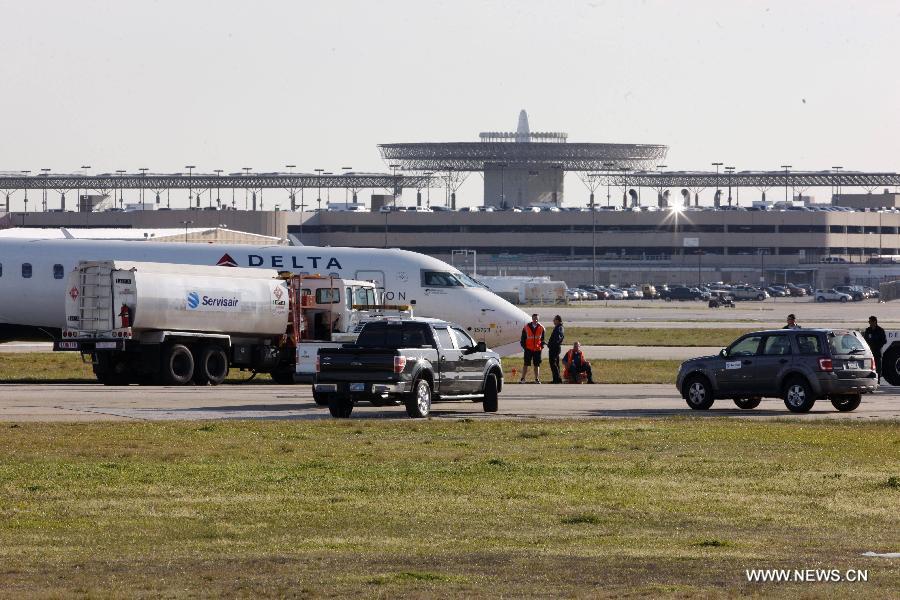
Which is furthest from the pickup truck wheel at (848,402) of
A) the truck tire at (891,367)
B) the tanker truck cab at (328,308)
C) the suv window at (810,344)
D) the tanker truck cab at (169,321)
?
the tanker truck cab at (169,321)

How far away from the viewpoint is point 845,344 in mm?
34656

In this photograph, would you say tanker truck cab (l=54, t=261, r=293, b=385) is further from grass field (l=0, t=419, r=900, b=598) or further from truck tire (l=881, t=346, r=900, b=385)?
truck tire (l=881, t=346, r=900, b=385)

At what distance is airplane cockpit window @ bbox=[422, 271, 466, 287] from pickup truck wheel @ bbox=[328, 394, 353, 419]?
66.6 ft

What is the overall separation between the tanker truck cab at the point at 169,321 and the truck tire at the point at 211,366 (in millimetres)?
27

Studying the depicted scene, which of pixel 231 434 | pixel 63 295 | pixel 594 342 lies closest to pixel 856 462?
pixel 231 434

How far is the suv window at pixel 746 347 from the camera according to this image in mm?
35156

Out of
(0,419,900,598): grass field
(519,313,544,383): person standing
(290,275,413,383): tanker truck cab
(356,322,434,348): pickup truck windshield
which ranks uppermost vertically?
(290,275,413,383): tanker truck cab

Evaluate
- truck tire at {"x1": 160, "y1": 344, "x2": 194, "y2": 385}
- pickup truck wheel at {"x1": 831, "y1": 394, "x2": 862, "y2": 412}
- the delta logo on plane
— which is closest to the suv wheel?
pickup truck wheel at {"x1": 831, "y1": 394, "x2": 862, "y2": 412}

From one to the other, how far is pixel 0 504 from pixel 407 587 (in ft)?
23.2

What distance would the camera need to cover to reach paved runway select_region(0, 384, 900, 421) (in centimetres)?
3228

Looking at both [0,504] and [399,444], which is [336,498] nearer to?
[0,504]

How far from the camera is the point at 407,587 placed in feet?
43.7

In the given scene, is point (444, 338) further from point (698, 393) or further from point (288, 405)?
point (698, 393)

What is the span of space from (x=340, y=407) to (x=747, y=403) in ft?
33.3
